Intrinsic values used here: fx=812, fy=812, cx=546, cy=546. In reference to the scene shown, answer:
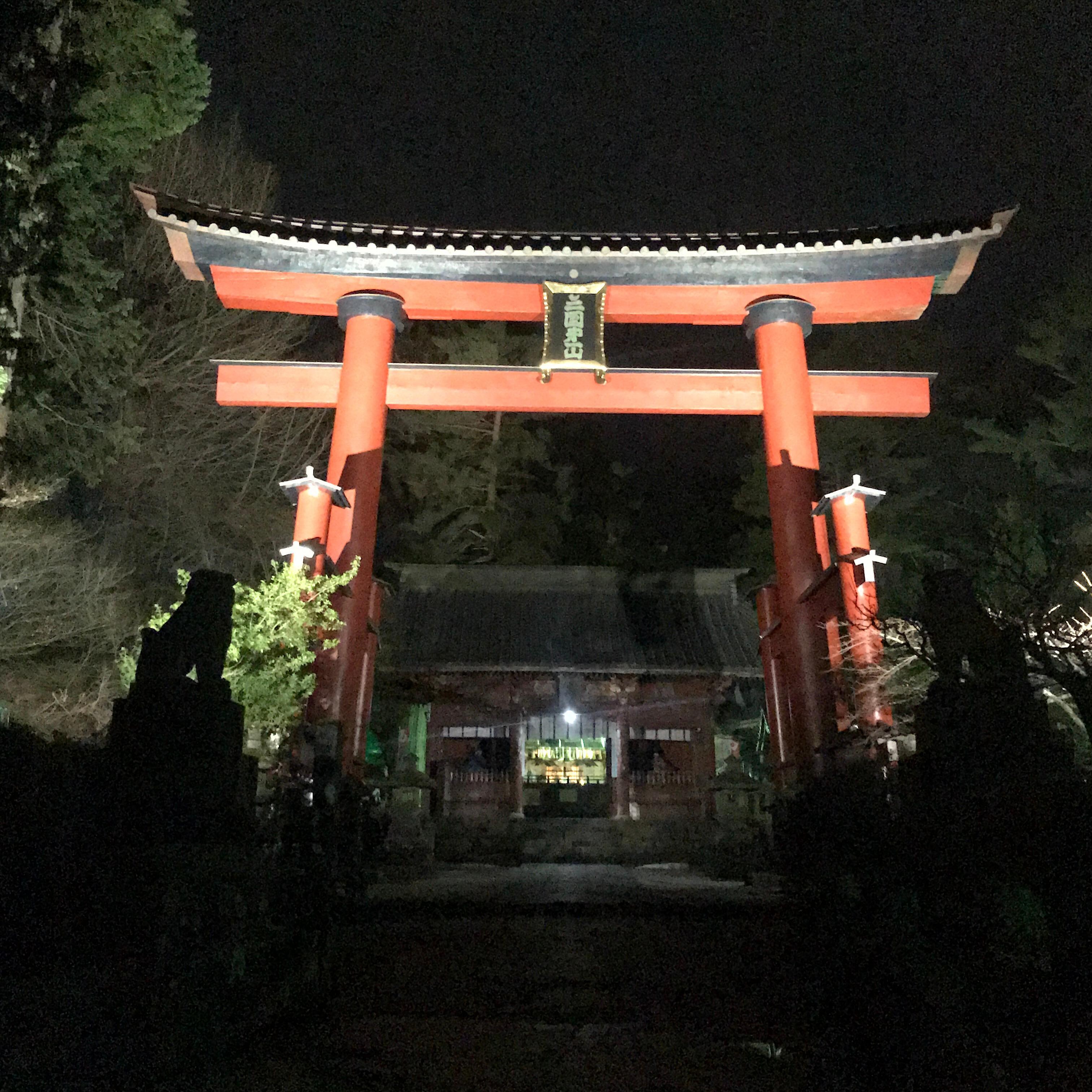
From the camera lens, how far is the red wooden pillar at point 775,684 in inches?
424

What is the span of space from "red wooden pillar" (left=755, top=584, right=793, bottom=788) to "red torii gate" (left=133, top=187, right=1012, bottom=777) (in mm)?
51

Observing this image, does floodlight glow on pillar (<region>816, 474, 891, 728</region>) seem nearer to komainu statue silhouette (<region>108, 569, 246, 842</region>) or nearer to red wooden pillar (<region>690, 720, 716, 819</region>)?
komainu statue silhouette (<region>108, 569, 246, 842</region>)

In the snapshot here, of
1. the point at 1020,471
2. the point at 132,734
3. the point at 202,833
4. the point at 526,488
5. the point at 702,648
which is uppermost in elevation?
the point at 526,488

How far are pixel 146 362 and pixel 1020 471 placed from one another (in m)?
16.9

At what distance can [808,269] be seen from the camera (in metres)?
11.0

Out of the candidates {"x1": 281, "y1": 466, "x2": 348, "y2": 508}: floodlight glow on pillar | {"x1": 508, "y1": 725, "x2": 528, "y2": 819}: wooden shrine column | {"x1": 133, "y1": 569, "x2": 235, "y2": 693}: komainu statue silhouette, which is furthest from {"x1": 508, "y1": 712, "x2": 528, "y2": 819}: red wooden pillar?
{"x1": 133, "y1": 569, "x2": 235, "y2": 693}: komainu statue silhouette

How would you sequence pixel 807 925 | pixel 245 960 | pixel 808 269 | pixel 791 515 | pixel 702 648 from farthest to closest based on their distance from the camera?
pixel 702 648 → pixel 808 269 → pixel 791 515 → pixel 807 925 → pixel 245 960

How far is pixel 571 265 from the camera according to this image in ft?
36.2

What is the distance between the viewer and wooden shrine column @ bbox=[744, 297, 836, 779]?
9.31 m

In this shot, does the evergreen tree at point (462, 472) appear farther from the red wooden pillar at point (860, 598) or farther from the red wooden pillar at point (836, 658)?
the red wooden pillar at point (836, 658)

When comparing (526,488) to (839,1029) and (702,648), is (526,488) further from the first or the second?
(839,1029)

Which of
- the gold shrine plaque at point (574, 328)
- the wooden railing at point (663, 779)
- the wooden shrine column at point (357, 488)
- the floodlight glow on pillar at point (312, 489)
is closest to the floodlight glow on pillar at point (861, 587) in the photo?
the gold shrine plaque at point (574, 328)

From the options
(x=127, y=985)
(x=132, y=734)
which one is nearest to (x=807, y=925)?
(x=127, y=985)

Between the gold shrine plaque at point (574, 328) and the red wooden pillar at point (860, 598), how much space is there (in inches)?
142
